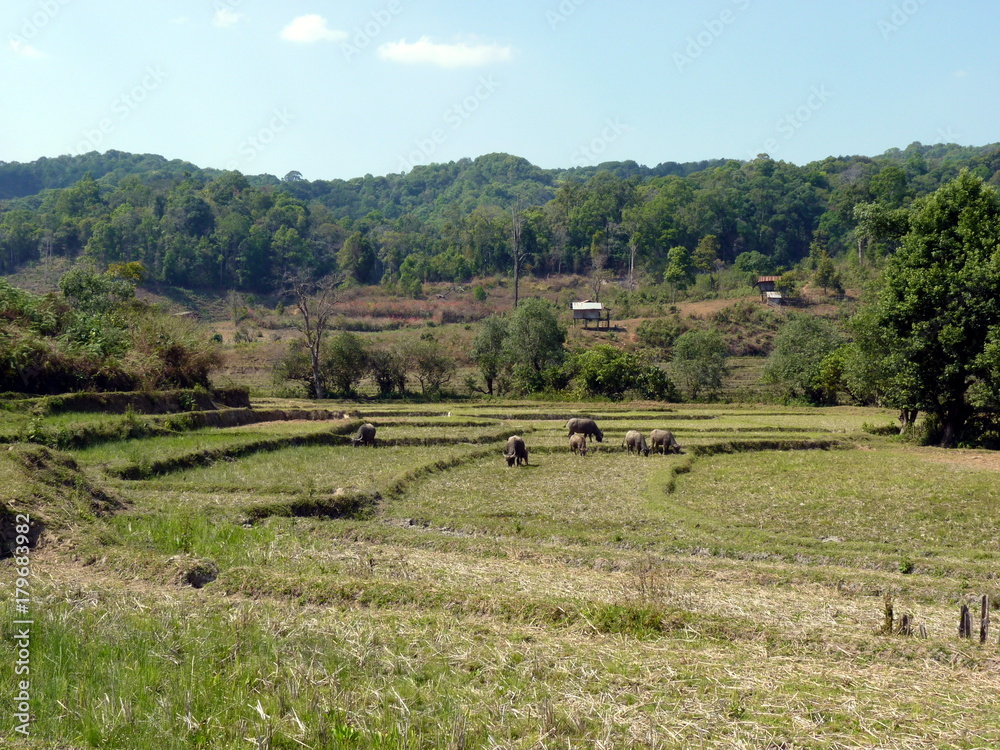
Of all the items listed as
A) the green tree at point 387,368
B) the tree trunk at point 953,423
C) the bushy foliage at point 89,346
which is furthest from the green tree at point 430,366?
the tree trunk at point 953,423

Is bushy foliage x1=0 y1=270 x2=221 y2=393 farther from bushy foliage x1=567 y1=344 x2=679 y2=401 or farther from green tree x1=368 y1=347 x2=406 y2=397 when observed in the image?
bushy foliage x1=567 y1=344 x2=679 y2=401

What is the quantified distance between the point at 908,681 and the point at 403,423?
79.6 ft

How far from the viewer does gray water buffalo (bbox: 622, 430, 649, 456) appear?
23.4m

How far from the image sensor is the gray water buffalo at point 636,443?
76.7 ft

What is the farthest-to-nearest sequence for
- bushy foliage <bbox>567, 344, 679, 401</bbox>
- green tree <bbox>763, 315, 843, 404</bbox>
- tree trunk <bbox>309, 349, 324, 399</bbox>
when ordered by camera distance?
tree trunk <bbox>309, 349, 324, 399</bbox>, bushy foliage <bbox>567, 344, 679, 401</bbox>, green tree <bbox>763, 315, 843, 404</bbox>

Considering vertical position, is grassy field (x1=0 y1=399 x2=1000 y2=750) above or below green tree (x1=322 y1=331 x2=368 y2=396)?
below

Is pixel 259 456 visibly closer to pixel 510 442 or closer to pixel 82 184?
pixel 510 442

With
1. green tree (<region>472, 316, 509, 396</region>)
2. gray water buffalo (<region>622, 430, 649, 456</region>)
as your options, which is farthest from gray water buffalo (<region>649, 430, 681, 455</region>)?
green tree (<region>472, 316, 509, 396</region>)

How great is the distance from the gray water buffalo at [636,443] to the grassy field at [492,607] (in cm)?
471

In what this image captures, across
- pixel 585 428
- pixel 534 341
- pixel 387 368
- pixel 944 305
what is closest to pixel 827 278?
pixel 534 341

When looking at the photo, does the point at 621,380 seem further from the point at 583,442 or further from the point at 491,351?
the point at 583,442

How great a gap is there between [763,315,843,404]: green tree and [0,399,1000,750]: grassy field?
72.2 ft

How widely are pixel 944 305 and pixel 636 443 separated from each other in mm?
11190

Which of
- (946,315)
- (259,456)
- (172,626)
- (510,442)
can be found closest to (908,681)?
(172,626)
